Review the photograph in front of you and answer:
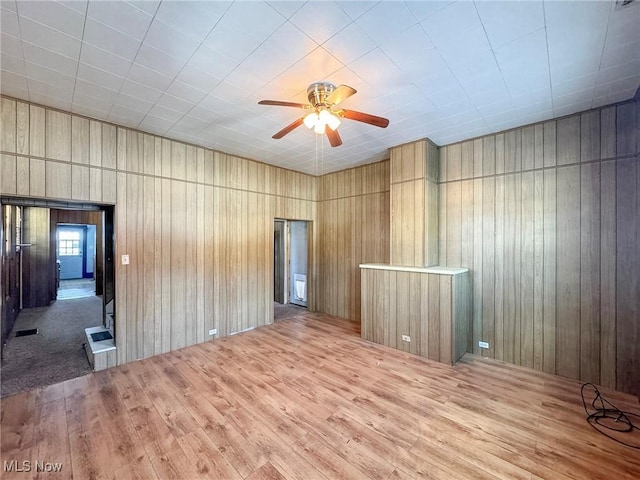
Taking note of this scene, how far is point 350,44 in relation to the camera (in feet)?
6.75

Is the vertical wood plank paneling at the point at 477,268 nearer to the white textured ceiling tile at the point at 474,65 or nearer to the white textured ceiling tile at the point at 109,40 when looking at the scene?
the white textured ceiling tile at the point at 474,65

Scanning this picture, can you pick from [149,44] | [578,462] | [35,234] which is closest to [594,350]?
[578,462]

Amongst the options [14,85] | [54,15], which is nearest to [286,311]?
[14,85]

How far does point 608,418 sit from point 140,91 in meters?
5.54

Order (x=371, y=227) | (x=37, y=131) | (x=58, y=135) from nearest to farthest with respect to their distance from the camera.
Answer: (x=37, y=131) < (x=58, y=135) < (x=371, y=227)

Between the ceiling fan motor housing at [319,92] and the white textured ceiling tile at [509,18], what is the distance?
1.19 meters

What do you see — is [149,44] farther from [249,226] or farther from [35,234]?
[35,234]

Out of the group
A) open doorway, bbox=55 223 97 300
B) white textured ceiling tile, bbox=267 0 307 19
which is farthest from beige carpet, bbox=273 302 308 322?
open doorway, bbox=55 223 97 300

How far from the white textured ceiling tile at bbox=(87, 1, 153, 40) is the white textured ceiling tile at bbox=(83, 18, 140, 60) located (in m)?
0.06

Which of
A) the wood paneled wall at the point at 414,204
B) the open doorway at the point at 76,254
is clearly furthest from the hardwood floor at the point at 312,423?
the open doorway at the point at 76,254

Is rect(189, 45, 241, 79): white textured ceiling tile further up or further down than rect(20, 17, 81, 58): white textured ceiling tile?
further down

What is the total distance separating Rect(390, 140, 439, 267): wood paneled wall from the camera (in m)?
3.96

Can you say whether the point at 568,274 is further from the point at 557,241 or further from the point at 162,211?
the point at 162,211

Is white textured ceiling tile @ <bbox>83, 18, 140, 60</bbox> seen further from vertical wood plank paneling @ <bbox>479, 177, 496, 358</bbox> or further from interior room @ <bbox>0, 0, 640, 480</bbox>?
vertical wood plank paneling @ <bbox>479, 177, 496, 358</bbox>
